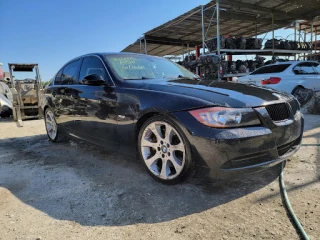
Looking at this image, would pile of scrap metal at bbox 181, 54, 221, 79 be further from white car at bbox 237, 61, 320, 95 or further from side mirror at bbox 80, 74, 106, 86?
side mirror at bbox 80, 74, 106, 86

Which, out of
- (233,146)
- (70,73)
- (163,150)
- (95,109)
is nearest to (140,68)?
(95,109)

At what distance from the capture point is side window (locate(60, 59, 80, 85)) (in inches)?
171

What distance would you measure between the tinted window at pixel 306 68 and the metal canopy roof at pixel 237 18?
5.29 m

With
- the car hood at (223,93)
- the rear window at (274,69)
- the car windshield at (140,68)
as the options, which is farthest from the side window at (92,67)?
the rear window at (274,69)

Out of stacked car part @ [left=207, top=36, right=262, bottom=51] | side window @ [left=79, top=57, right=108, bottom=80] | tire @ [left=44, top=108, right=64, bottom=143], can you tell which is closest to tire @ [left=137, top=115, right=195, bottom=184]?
side window @ [left=79, top=57, right=108, bottom=80]

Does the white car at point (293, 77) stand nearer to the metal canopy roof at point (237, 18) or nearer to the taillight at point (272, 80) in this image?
the taillight at point (272, 80)

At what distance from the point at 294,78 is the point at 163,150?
6730 millimetres

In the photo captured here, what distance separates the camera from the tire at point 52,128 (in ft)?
16.5

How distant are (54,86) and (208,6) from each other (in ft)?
31.9

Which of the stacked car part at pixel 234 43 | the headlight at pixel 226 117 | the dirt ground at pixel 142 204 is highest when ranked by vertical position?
the stacked car part at pixel 234 43

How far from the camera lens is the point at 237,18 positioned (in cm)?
1432

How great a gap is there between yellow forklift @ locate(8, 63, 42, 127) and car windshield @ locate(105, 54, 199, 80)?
6.49 metres

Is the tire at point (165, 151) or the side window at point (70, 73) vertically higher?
the side window at point (70, 73)

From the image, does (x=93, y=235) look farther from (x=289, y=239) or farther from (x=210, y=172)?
(x=289, y=239)
